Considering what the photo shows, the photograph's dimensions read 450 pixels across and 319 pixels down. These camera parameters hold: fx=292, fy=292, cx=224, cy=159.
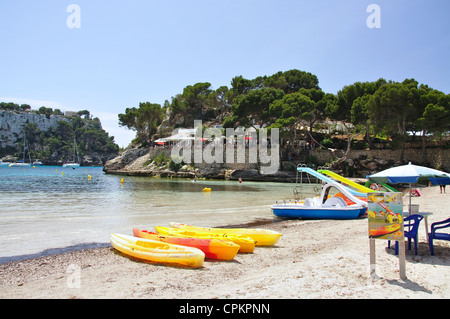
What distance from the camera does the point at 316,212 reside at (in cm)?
1353

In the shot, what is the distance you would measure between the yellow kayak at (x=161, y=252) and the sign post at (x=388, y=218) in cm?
359

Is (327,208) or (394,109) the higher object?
(394,109)

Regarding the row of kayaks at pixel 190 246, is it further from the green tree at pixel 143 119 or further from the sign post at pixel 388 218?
the green tree at pixel 143 119

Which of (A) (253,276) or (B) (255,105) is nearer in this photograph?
(A) (253,276)

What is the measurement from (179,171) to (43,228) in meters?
39.1

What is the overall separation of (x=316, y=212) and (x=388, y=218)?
8669mm

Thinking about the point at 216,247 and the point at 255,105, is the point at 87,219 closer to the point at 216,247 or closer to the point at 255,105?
the point at 216,247

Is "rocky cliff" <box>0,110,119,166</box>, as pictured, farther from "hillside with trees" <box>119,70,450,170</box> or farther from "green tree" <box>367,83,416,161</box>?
"green tree" <box>367,83,416,161</box>

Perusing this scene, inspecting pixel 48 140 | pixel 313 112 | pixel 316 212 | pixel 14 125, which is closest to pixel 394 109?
pixel 313 112

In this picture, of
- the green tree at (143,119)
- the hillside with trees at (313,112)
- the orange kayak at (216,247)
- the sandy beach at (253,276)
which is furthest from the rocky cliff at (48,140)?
the orange kayak at (216,247)

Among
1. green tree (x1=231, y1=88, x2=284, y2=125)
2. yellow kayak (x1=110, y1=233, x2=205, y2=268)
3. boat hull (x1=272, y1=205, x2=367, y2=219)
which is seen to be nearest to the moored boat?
boat hull (x1=272, y1=205, x2=367, y2=219)

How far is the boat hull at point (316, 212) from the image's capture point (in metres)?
13.1

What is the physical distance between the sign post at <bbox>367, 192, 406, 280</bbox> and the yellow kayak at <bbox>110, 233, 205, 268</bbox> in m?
3.59
